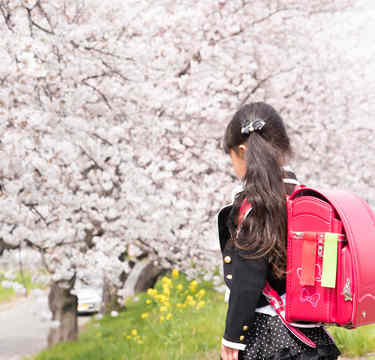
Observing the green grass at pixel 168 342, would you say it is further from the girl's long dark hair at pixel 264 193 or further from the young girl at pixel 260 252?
the girl's long dark hair at pixel 264 193

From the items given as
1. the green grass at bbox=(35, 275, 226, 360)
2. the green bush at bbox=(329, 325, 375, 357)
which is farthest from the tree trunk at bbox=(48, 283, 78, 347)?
the green bush at bbox=(329, 325, 375, 357)

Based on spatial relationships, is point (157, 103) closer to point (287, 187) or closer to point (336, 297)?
point (287, 187)

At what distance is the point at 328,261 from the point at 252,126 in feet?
2.15

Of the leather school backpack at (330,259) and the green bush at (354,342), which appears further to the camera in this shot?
the green bush at (354,342)

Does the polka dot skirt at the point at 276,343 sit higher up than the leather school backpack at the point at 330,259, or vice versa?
the leather school backpack at the point at 330,259

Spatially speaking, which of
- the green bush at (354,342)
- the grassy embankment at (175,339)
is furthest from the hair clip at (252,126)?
the green bush at (354,342)

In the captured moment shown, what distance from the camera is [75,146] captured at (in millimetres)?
4328

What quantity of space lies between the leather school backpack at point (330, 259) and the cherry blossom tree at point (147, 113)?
2232 millimetres

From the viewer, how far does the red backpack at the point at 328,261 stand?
1701mm

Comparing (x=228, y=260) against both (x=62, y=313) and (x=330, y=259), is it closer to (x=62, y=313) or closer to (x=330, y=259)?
→ (x=330, y=259)

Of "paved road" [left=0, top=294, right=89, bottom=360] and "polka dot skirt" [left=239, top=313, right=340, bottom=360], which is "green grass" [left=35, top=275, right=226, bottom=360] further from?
"polka dot skirt" [left=239, top=313, right=340, bottom=360]

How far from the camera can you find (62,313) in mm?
6359

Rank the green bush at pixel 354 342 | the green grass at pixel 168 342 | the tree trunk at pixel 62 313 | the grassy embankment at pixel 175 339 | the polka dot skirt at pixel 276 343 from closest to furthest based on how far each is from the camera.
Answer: the polka dot skirt at pixel 276 343
the green bush at pixel 354 342
the grassy embankment at pixel 175 339
the green grass at pixel 168 342
the tree trunk at pixel 62 313

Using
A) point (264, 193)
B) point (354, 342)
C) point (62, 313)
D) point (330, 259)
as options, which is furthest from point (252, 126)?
point (62, 313)
